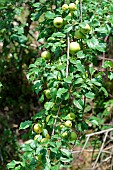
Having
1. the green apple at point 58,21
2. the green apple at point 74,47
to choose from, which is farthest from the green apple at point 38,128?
the green apple at point 58,21

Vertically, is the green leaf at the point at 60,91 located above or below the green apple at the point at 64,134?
above

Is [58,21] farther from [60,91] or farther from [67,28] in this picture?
[60,91]

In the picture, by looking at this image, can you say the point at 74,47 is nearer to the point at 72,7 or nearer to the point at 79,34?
the point at 79,34

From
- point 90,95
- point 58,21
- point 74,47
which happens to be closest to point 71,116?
point 90,95

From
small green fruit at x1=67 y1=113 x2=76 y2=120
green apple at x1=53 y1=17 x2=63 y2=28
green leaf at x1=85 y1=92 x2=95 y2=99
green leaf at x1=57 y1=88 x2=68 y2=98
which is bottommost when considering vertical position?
small green fruit at x1=67 y1=113 x2=76 y2=120

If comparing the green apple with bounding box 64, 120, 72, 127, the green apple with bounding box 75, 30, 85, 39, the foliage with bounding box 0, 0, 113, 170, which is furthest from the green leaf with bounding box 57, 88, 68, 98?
the green apple with bounding box 75, 30, 85, 39

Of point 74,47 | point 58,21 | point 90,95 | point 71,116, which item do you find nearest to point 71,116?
point 71,116

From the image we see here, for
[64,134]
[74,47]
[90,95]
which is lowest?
[64,134]

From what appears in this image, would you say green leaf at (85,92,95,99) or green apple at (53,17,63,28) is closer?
green leaf at (85,92,95,99)

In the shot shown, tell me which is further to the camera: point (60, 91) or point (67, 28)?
point (67, 28)

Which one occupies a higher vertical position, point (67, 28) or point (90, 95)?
point (67, 28)

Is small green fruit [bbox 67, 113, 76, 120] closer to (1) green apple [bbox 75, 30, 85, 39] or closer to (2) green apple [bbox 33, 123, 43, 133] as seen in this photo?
(2) green apple [bbox 33, 123, 43, 133]

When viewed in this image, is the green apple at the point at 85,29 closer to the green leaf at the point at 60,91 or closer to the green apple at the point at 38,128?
the green leaf at the point at 60,91

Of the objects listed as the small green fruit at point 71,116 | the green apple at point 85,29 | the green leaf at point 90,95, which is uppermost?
the green apple at point 85,29
